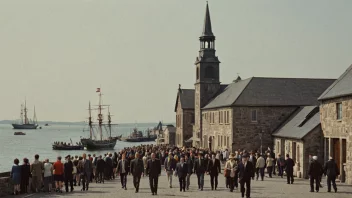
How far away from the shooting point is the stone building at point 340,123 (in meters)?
29.7

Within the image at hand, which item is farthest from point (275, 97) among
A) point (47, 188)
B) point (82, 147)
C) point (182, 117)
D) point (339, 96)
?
point (82, 147)

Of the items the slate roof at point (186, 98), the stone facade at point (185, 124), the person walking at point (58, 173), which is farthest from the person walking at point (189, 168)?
the slate roof at point (186, 98)

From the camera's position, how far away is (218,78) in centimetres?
7044

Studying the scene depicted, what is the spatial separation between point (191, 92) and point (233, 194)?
204ft

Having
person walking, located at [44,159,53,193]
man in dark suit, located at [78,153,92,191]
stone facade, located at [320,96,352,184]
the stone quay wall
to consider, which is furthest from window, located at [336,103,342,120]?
the stone quay wall

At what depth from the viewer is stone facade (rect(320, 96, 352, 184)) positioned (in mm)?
29578

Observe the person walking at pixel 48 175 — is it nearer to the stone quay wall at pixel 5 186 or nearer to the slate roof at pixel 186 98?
the stone quay wall at pixel 5 186

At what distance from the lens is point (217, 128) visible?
197 feet

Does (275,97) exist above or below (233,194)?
above

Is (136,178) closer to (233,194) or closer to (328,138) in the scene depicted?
(233,194)

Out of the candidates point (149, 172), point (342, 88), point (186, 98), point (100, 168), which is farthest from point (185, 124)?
point (149, 172)

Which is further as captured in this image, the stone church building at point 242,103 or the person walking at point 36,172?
the stone church building at point 242,103

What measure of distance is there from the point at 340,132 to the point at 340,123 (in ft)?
1.73

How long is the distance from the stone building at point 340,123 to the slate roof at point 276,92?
1838 centimetres
